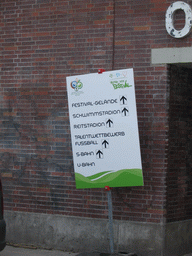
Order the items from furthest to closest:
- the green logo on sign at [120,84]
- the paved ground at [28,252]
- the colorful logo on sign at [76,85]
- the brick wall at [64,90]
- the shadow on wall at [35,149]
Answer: the shadow on wall at [35,149], the paved ground at [28,252], the brick wall at [64,90], the colorful logo on sign at [76,85], the green logo on sign at [120,84]

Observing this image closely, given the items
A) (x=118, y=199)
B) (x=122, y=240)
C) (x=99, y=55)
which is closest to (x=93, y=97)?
(x=99, y=55)

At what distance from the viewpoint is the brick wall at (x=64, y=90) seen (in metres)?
7.18

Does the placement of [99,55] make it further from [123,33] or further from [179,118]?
[179,118]

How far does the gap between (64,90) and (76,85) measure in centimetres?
107

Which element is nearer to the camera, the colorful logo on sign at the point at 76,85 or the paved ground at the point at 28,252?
the colorful logo on sign at the point at 76,85

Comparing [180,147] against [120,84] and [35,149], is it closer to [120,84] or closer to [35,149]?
[120,84]

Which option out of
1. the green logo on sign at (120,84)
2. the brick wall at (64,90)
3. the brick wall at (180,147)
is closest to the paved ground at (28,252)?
the brick wall at (64,90)

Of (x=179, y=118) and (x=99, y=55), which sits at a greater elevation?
(x=99, y=55)

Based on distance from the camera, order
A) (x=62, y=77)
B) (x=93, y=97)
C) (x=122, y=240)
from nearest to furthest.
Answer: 1. (x=93, y=97)
2. (x=122, y=240)
3. (x=62, y=77)

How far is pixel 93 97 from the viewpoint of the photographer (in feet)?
21.9

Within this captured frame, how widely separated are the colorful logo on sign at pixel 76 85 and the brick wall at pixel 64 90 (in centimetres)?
93

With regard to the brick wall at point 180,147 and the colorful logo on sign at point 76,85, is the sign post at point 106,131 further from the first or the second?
the brick wall at point 180,147

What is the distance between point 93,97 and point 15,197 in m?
2.48

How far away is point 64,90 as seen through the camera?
7777 mm
